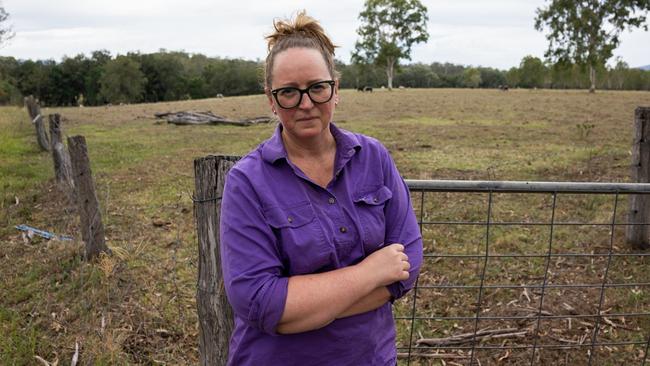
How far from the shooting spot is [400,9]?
56.5 metres

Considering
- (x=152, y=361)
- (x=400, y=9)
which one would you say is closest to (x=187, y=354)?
(x=152, y=361)

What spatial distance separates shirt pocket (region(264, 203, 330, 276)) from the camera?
1.63 meters

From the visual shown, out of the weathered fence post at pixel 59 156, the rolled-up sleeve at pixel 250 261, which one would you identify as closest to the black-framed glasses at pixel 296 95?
the rolled-up sleeve at pixel 250 261

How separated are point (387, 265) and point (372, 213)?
0.66 ft

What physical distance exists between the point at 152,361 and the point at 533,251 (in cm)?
415

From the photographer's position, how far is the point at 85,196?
16.5ft

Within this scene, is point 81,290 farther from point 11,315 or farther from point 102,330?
point 102,330

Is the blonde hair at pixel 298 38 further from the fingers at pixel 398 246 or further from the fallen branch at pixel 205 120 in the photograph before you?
the fallen branch at pixel 205 120

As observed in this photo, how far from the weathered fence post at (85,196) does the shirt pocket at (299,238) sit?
3940 millimetres

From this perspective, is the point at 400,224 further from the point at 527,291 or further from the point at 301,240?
the point at 527,291

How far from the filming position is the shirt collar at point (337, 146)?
1706mm

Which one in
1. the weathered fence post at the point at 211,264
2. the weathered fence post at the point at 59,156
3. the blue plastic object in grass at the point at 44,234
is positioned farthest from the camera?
the weathered fence post at the point at 59,156

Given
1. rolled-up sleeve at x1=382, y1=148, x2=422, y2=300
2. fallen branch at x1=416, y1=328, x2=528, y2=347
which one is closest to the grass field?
fallen branch at x1=416, y1=328, x2=528, y2=347

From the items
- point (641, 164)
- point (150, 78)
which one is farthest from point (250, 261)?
point (150, 78)
